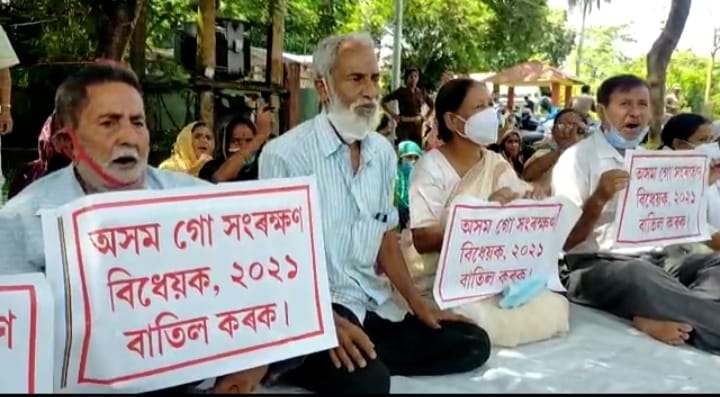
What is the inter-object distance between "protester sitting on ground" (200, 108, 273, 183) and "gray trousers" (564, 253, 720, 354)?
1.74 m

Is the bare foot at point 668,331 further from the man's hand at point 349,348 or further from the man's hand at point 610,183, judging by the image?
the man's hand at point 349,348

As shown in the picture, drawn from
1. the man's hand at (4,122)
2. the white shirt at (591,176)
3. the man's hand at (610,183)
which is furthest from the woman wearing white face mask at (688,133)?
the man's hand at (4,122)

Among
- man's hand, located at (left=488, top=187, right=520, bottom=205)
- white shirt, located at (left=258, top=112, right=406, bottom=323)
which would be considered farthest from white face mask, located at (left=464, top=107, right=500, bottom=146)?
white shirt, located at (left=258, top=112, right=406, bottom=323)

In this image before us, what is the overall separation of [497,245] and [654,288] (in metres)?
0.78

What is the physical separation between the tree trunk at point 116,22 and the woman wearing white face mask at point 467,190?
4.51m

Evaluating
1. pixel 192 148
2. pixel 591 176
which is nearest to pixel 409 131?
pixel 192 148

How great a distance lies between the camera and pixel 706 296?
139 inches

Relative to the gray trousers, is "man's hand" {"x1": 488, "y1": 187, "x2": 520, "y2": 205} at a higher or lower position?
higher

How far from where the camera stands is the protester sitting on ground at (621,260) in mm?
3426

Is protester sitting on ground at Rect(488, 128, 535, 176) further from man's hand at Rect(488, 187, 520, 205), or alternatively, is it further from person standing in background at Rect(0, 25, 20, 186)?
person standing in background at Rect(0, 25, 20, 186)

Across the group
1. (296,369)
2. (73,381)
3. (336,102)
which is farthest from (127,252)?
(336,102)

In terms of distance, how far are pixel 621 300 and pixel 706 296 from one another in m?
0.36

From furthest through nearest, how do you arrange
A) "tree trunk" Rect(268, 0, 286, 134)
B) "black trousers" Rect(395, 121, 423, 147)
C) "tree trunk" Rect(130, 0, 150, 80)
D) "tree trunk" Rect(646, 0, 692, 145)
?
"black trousers" Rect(395, 121, 423, 147) < "tree trunk" Rect(268, 0, 286, 134) < "tree trunk" Rect(130, 0, 150, 80) < "tree trunk" Rect(646, 0, 692, 145)

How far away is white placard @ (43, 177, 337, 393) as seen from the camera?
2004 millimetres
